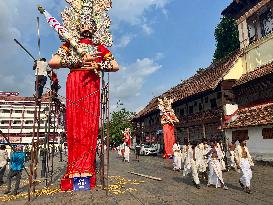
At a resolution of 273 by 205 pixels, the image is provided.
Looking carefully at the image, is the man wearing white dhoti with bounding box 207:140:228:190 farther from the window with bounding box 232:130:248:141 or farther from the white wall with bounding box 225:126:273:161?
the window with bounding box 232:130:248:141

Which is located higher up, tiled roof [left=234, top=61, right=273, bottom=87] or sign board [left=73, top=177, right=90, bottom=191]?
tiled roof [left=234, top=61, right=273, bottom=87]

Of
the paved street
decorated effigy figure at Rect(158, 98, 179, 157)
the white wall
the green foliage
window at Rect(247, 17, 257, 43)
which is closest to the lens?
the paved street

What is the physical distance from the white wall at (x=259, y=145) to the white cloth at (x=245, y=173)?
8.14 m

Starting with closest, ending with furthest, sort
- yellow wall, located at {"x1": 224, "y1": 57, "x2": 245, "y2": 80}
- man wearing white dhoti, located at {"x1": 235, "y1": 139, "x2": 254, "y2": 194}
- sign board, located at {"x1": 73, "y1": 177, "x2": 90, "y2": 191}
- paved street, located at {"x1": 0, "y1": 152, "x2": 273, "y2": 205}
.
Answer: paved street, located at {"x1": 0, "y1": 152, "x2": 273, "y2": 205} < man wearing white dhoti, located at {"x1": 235, "y1": 139, "x2": 254, "y2": 194} < sign board, located at {"x1": 73, "y1": 177, "x2": 90, "y2": 191} < yellow wall, located at {"x1": 224, "y1": 57, "x2": 245, "y2": 80}

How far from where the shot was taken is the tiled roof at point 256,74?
16998 millimetres

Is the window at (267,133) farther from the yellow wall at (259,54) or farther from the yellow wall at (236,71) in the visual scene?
the yellow wall at (236,71)

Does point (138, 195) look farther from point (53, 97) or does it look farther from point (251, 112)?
point (251, 112)

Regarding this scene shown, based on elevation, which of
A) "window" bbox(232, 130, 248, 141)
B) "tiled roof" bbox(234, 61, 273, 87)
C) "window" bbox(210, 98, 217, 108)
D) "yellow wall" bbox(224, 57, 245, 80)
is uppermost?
"yellow wall" bbox(224, 57, 245, 80)

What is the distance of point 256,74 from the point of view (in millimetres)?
18203

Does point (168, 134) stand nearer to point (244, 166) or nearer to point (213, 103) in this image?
point (213, 103)

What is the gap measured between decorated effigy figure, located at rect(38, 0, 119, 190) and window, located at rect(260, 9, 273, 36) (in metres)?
13.8

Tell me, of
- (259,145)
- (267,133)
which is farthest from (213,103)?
(267,133)

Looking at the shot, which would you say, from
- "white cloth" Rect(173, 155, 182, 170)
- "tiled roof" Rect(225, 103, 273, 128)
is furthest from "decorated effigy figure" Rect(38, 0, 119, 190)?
"tiled roof" Rect(225, 103, 273, 128)

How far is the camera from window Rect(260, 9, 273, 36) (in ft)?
62.0
